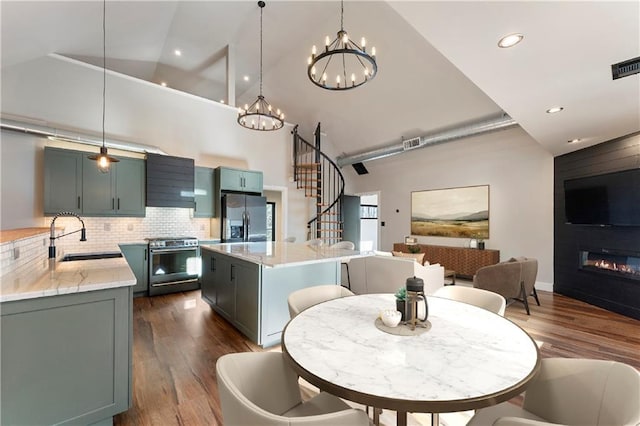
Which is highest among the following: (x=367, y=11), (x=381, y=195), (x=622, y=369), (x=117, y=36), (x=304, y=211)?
(x=367, y=11)

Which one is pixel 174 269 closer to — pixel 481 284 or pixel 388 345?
pixel 388 345

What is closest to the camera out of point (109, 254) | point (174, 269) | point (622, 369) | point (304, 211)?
point (622, 369)

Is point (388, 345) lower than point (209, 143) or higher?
lower

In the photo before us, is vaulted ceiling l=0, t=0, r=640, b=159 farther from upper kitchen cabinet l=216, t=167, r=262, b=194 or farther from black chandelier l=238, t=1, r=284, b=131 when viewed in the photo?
upper kitchen cabinet l=216, t=167, r=262, b=194

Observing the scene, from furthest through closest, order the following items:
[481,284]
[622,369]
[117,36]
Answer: [117,36]
[481,284]
[622,369]

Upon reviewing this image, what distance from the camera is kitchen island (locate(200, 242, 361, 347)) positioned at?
2.75m

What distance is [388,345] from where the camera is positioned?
119 centimetres

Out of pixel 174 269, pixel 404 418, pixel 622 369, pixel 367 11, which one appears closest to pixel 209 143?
pixel 174 269

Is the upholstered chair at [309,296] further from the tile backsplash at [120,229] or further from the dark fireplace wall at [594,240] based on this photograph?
the dark fireplace wall at [594,240]

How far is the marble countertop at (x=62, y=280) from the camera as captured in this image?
146cm

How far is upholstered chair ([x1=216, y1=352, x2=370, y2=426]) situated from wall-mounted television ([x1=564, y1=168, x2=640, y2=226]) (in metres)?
4.91

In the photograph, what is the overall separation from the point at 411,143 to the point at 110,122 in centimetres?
581

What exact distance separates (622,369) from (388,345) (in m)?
0.87

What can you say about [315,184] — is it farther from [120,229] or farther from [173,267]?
[120,229]
